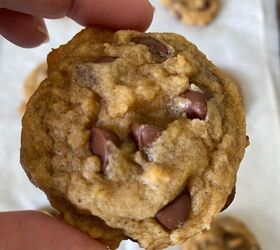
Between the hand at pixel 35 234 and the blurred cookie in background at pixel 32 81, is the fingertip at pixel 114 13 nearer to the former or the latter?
the hand at pixel 35 234

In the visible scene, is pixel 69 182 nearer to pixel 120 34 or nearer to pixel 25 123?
pixel 25 123

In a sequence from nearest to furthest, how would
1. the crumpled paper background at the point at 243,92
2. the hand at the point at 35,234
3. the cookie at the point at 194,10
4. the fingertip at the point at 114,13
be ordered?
the hand at the point at 35,234 < the fingertip at the point at 114,13 < the crumpled paper background at the point at 243,92 < the cookie at the point at 194,10

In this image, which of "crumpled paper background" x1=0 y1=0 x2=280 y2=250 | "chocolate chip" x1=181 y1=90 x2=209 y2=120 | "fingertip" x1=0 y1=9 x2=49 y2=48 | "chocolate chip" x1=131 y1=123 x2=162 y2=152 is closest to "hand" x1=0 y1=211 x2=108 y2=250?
"chocolate chip" x1=131 y1=123 x2=162 y2=152

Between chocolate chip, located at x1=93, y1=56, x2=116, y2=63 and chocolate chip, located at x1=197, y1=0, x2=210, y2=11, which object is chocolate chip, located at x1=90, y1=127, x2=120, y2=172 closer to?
chocolate chip, located at x1=93, y1=56, x2=116, y2=63

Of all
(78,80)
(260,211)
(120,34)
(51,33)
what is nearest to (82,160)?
(78,80)

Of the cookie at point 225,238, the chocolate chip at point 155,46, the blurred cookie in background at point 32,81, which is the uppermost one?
the chocolate chip at point 155,46

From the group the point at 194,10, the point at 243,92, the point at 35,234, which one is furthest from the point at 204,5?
the point at 35,234

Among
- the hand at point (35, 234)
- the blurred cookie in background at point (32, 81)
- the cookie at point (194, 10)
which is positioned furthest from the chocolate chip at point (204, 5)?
the hand at point (35, 234)
